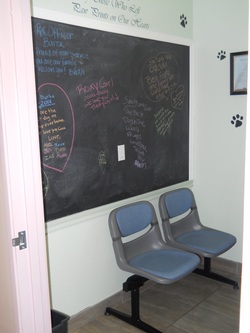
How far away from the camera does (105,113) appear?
2.46 m

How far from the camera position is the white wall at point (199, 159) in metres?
2.34

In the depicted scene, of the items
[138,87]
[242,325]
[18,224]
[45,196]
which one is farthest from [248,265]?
[138,87]

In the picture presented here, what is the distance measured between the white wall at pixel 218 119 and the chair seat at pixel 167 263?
835 mm

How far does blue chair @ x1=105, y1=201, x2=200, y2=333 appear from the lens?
7.66 feet

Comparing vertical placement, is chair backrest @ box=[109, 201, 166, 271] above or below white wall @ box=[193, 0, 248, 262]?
below

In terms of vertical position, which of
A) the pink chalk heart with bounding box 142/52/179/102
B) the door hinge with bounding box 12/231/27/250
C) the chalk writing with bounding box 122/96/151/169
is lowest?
the door hinge with bounding box 12/231/27/250

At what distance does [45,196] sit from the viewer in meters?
2.16

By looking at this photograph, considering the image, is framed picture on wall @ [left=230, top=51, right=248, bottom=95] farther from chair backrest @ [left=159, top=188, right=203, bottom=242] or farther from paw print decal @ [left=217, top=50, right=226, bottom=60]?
chair backrest @ [left=159, top=188, right=203, bottom=242]

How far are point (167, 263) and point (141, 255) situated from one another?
251 mm

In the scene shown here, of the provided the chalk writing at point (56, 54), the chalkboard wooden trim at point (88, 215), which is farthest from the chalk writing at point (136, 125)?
the chalk writing at point (56, 54)

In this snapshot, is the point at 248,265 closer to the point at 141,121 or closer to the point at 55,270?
the point at 55,270

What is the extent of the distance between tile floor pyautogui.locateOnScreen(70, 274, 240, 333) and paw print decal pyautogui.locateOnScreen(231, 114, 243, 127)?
1334mm

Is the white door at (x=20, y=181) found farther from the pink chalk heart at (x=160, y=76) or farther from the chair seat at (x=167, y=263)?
the pink chalk heart at (x=160, y=76)

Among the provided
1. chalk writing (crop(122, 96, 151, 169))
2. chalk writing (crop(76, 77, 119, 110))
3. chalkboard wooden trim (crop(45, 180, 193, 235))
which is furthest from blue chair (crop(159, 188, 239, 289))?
chalk writing (crop(76, 77, 119, 110))
